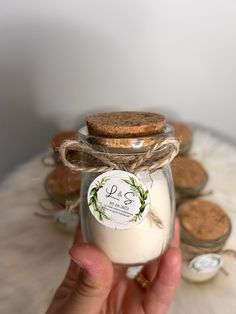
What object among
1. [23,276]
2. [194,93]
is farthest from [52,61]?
[23,276]

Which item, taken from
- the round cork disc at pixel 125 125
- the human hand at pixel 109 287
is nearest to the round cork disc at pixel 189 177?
the human hand at pixel 109 287

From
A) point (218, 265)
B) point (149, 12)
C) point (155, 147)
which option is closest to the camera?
point (155, 147)

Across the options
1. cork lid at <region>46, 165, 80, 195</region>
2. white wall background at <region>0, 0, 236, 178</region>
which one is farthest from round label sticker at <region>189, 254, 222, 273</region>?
white wall background at <region>0, 0, 236, 178</region>

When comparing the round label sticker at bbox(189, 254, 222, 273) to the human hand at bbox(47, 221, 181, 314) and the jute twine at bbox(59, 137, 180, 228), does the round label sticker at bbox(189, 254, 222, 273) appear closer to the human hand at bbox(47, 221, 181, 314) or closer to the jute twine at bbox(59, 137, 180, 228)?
the human hand at bbox(47, 221, 181, 314)

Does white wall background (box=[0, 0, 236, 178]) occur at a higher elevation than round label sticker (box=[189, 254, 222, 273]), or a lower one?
higher

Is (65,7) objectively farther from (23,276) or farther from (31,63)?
(23,276)

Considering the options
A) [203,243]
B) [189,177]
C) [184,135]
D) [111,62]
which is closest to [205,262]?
[203,243]
